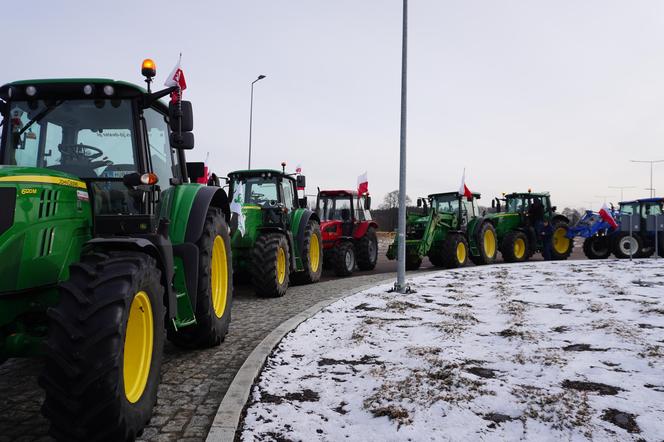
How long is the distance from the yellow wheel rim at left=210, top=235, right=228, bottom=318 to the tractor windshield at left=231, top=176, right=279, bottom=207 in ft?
14.9

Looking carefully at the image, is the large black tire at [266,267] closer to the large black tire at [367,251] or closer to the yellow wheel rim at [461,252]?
the large black tire at [367,251]

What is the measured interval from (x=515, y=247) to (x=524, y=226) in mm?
1236

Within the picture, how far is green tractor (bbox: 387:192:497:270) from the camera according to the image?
14102mm

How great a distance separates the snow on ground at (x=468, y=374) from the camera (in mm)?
3216

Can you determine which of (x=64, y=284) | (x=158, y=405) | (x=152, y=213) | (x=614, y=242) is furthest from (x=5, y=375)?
(x=614, y=242)

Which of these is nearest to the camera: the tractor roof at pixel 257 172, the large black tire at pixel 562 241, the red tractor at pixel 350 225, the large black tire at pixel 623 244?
the tractor roof at pixel 257 172

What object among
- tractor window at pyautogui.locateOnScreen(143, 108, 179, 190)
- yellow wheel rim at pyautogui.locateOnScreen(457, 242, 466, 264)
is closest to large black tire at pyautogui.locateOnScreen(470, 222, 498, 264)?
yellow wheel rim at pyautogui.locateOnScreen(457, 242, 466, 264)

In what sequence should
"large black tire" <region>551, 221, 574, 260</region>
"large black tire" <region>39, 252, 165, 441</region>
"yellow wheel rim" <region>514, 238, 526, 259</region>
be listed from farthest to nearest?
"large black tire" <region>551, 221, 574, 260</region>, "yellow wheel rim" <region>514, 238, 526, 259</region>, "large black tire" <region>39, 252, 165, 441</region>

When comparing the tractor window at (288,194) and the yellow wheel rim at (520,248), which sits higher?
the tractor window at (288,194)

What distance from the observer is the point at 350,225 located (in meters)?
13.4

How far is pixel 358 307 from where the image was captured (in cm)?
746

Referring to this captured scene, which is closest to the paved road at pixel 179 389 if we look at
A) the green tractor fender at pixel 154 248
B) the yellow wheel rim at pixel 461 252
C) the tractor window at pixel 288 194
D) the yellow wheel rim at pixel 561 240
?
the green tractor fender at pixel 154 248

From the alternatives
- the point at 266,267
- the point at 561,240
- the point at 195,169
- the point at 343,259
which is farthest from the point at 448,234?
the point at 195,169

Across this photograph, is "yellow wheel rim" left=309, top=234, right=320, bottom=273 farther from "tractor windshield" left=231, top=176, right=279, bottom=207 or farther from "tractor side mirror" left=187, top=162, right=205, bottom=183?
"tractor side mirror" left=187, top=162, right=205, bottom=183
